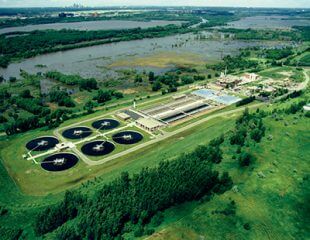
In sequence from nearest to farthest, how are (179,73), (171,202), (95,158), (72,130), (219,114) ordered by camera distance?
(171,202) < (95,158) < (72,130) < (219,114) < (179,73)

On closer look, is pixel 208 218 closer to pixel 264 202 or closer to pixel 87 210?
pixel 264 202

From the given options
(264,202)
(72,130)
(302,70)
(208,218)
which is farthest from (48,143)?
(302,70)

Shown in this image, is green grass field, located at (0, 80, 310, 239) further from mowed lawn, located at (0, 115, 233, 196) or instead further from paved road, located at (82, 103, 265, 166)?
paved road, located at (82, 103, 265, 166)

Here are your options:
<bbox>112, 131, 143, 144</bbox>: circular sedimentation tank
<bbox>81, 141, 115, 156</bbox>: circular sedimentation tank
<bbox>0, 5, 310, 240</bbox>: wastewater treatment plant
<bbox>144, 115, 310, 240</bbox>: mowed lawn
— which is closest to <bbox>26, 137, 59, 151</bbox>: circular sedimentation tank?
<bbox>0, 5, 310, 240</bbox>: wastewater treatment plant

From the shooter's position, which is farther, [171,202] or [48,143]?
[48,143]

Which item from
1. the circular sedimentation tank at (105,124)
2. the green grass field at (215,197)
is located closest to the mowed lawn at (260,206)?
the green grass field at (215,197)

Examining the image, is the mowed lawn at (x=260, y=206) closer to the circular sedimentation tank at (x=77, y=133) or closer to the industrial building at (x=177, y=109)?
the industrial building at (x=177, y=109)
